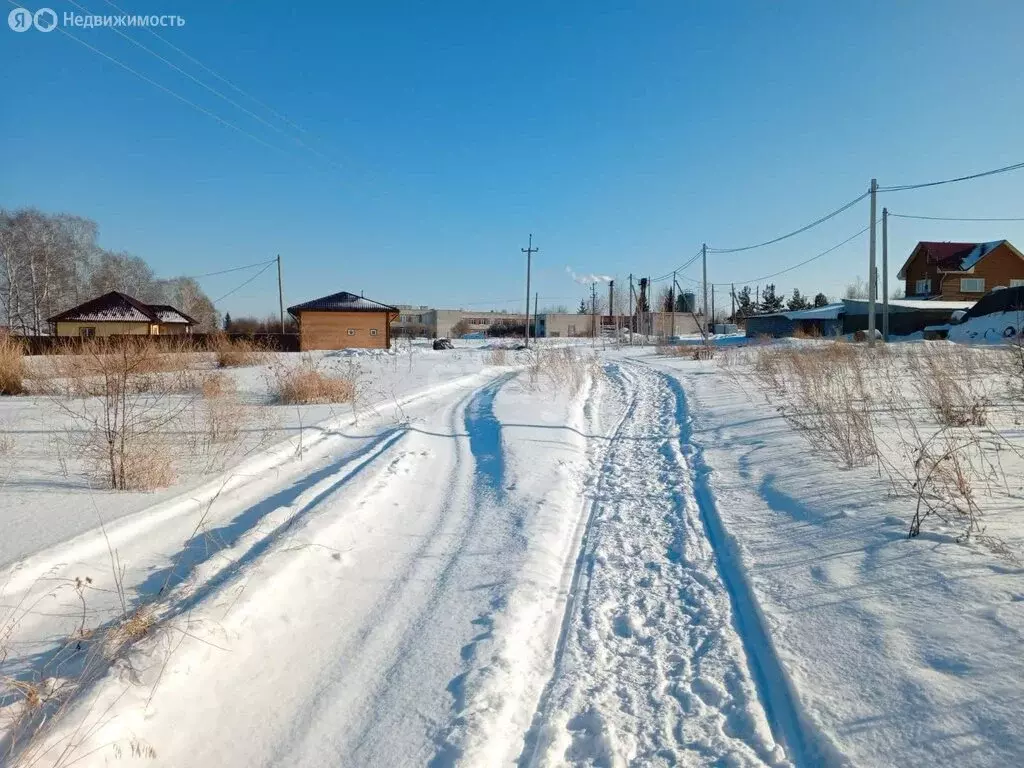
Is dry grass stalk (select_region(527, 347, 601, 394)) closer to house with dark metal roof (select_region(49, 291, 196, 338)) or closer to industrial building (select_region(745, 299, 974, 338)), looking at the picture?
industrial building (select_region(745, 299, 974, 338))

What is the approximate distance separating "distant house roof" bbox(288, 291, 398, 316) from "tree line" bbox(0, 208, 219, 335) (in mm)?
5850

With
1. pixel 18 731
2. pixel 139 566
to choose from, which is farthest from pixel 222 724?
pixel 139 566

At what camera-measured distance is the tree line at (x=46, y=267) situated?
1793 inches

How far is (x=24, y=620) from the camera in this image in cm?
312

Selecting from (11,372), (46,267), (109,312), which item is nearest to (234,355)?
(11,372)

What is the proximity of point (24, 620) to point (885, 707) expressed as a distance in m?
4.03

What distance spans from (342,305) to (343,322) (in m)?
1.13

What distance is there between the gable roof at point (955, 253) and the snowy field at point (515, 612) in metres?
52.3

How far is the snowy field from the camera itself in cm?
237

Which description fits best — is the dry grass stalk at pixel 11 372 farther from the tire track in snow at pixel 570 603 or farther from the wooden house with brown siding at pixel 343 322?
the wooden house with brown siding at pixel 343 322

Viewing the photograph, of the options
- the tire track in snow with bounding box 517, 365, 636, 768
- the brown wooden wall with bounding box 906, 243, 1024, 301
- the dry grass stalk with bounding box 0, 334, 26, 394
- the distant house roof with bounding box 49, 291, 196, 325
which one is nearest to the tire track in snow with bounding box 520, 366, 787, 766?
the tire track in snow with bounding box 517, 365, 636, 768

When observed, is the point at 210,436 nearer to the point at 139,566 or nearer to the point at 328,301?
the point at 139,566

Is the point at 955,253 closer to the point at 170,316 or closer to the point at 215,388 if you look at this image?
the point at 215,388

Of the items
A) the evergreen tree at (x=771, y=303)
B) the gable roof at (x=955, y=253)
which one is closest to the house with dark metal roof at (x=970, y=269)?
the gable roof at (x=955, y=253)
